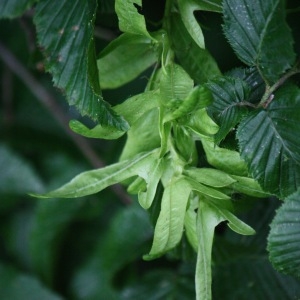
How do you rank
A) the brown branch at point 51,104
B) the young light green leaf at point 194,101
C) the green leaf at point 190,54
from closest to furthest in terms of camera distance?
the young light green leaf at point 194,101 → the green leaf at point 190,54 → the brown branch at point 51,104

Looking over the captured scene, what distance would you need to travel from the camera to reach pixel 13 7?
2.14 ft

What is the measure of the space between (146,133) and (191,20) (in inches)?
4.1

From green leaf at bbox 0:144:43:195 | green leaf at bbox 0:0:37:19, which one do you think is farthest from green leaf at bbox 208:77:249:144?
green leaf at bbox 0:144:43:195

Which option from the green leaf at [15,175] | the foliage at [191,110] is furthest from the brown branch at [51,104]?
the foliage at [191,110]

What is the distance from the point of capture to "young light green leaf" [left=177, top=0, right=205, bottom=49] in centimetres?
52

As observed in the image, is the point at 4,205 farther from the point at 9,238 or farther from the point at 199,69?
the point at 199,69

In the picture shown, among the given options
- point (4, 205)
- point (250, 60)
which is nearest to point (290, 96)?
point (250, 60)

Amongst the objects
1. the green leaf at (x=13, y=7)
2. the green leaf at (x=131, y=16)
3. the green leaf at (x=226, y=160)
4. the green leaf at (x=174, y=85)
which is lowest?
the green leaf at (x=226, y=160)

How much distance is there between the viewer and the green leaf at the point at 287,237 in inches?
18.6

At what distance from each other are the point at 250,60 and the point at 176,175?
0.36 ft

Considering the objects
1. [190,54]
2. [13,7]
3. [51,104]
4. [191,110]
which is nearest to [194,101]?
[191,110]

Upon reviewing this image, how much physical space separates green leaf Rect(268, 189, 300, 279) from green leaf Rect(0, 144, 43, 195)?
26.7 inches

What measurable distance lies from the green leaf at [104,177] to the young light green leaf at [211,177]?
4 cm

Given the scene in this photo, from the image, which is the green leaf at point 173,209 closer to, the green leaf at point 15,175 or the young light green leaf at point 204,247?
the young light green leaf at point 204,247
